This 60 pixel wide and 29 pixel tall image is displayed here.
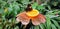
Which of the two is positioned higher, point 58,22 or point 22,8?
point 22,8

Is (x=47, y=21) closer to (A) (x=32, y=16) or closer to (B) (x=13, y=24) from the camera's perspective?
(A) (x=32, y=16)

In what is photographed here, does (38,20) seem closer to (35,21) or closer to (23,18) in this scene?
(35,21)

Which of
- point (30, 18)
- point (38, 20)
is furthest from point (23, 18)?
point (38, 20)

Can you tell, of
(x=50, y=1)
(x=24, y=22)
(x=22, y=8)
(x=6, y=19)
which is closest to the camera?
(x=24, y=22)

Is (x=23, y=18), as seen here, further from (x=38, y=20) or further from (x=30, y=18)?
(x=38, y=20)

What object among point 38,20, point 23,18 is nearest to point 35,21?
point 38,20

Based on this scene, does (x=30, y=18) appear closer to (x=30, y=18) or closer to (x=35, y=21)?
(x=30, y=18)

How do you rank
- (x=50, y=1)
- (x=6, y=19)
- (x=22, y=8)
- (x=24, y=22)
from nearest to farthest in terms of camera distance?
(x=24, y=22), (x=6, y=19), (x=22, y=8), (x=50, y=1)

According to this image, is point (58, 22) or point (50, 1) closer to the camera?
point (58, 22)

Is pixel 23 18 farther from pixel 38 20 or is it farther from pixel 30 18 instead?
pixel 38 20

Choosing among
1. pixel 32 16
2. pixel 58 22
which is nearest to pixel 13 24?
pixel 32 16

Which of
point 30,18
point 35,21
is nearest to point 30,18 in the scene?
point 30,18
